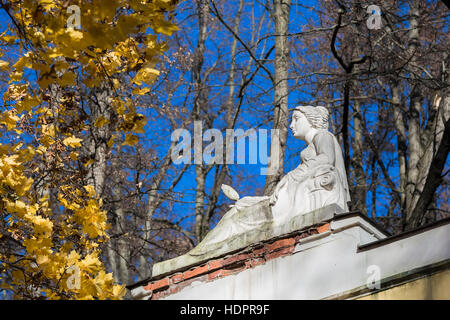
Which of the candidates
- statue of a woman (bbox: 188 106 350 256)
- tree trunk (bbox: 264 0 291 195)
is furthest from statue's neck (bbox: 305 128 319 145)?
tree trunk (bbox: 264 0 291 195)

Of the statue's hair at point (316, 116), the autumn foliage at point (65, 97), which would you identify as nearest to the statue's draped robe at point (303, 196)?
the statue's hair at point (316, 116)

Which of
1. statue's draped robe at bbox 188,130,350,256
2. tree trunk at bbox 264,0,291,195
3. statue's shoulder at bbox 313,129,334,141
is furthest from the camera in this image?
tree trunk at bbox 264,0,291,195

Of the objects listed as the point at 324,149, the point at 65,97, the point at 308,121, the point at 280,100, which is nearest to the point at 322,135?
the point at 324,149

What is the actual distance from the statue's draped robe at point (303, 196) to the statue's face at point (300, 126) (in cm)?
17

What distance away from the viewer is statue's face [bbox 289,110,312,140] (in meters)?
9.27

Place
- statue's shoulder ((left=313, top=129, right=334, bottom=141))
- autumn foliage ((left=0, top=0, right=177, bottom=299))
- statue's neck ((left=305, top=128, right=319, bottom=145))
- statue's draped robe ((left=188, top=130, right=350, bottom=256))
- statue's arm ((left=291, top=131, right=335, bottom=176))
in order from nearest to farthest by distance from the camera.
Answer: autumn foliage ((left=0, top=0, right=177, bottom=299)), statue's draped robe ((left=188, top=130, right=350, bottom=256)), statue's arm ((left=291, top=131, right=335, bottom=176)), statue's shoulder ((left=313, top=129, right=334, bottom=141)), statue's neck ((left=305, top=128, right=319, bottom=145))

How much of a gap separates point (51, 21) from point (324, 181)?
372 centimetres

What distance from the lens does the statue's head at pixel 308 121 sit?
9.26 meters

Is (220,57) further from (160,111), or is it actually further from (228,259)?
(228,259)

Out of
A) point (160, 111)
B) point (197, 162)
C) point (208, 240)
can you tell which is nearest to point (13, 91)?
point (208, 240)

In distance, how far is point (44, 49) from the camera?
20.2 feet

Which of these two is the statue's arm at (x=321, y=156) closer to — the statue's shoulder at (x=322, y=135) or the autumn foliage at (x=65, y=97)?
the statue's shoulder at (x=322, y=135)

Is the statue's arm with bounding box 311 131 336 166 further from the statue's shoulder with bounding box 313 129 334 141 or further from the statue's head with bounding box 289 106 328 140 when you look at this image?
the statue's head with bounding box 289 106 328 140

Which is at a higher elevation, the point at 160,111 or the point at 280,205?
the point at 160,111
